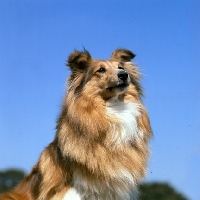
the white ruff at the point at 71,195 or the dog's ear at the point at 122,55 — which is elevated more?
the dog's ear at the point at 122,55

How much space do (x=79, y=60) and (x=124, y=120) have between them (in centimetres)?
124

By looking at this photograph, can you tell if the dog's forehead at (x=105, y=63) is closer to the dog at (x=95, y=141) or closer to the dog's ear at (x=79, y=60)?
the dog at (x=95, y=141)

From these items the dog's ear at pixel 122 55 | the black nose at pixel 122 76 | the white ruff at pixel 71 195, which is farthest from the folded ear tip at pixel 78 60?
the white ruff at pixel 71 195

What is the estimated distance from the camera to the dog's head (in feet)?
25.7

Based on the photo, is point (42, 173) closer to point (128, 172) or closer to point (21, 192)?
point (21, 192)

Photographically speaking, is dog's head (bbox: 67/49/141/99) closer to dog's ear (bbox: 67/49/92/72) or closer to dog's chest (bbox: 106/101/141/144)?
dog's ear (bbox: 67/49/92/72)

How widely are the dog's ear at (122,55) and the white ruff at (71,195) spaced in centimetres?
238

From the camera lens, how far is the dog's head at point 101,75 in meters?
7.83

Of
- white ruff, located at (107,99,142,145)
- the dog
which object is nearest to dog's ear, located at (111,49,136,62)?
the dog

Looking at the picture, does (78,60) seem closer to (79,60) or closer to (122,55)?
(79,60)

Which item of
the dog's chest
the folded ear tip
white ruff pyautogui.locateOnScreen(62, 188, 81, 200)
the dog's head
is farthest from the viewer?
the folded ear tip

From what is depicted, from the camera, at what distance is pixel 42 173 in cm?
795

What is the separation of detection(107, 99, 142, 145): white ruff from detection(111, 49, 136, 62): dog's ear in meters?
0.95

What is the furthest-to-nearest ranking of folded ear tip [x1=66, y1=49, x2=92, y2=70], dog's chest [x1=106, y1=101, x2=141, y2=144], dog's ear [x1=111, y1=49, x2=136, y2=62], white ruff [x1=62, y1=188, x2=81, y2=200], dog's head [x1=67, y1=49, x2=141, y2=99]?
dog's ear [x1=111, y1=49, x2=136, y2=62] → folded ear tip [x1=66, y1=49, x2=92, y2=70] → dog's head [x1=67, y1=49, x2=141, y2=99] → dog's chest [x1=106, y1=101, x2=141, y2=144] → white ruff [x1=62, y1=188, x2=81, y2=200]
